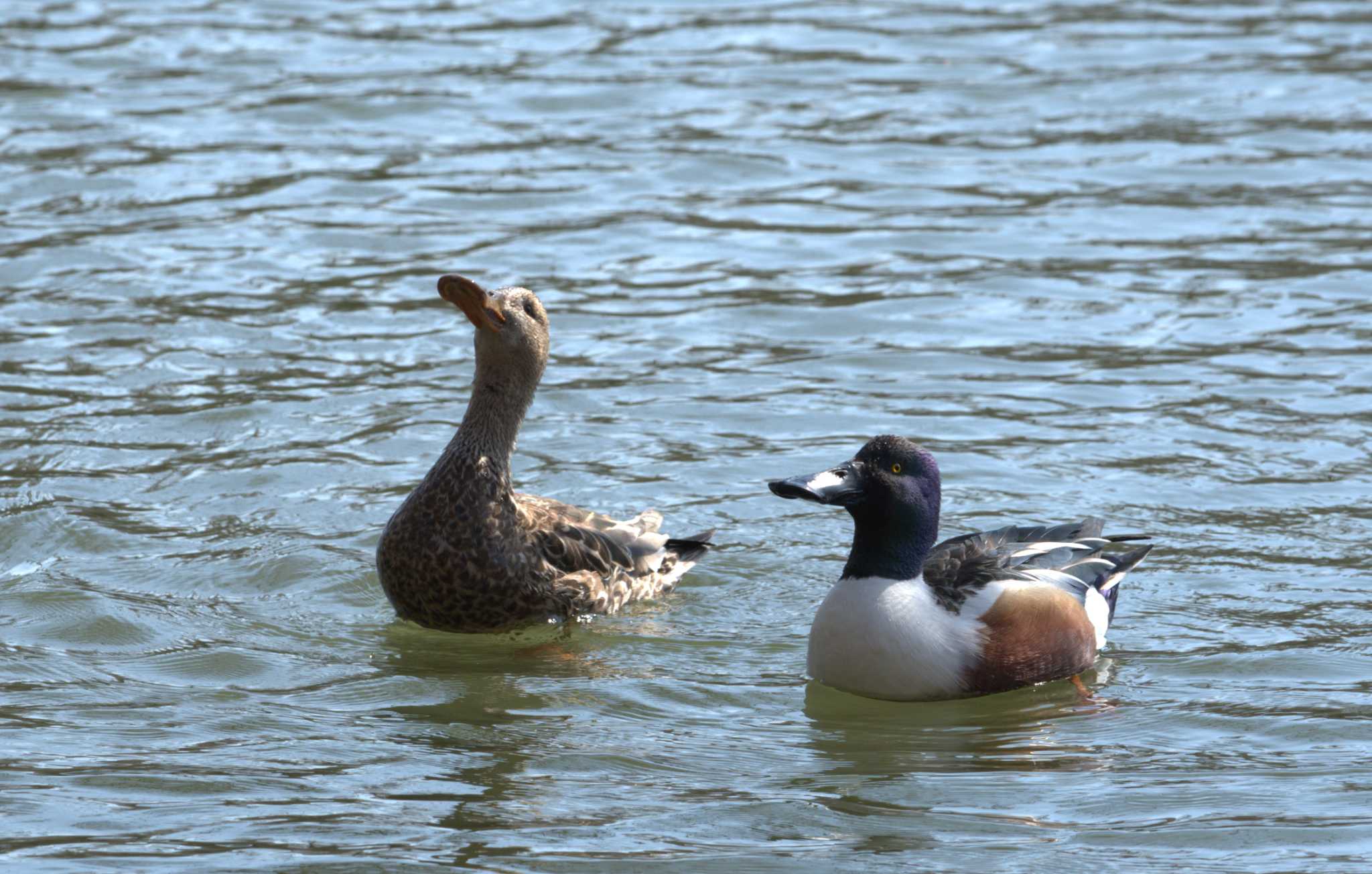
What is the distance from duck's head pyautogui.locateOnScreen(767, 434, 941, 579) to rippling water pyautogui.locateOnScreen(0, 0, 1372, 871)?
671 millimetres

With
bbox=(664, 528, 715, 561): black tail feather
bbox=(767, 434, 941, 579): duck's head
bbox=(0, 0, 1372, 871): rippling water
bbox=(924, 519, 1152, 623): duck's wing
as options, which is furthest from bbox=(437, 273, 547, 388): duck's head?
bbox=(924, 519, 1152, 623): duck's wing

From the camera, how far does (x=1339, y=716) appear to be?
29.0ft

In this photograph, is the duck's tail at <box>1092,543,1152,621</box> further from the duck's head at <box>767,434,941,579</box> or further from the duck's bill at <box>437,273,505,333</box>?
the duck's bill at <box>437,273,505,333</box>

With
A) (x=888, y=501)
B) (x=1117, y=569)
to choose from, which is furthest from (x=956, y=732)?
(x=1117, y=569)

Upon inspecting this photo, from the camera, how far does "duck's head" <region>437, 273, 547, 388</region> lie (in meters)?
10.1

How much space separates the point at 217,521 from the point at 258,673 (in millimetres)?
2136

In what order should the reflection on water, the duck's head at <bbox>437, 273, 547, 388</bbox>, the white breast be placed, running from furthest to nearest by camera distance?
the duck's head at <bbox>437, 273, 547, 388</bbox> < the white breast < the reflection on water

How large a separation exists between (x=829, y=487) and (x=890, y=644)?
2.34 feet

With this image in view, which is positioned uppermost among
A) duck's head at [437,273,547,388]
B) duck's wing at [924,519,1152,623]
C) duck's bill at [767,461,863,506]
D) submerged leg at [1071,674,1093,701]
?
duck's head at [437,273,547,388]

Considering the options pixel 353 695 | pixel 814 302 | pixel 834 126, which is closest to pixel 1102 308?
pixel 814 302

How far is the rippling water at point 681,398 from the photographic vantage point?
313 inches

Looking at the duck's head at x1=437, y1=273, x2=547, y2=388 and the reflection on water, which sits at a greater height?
the duck's head at x1=437, y1=273, x2=547, y2=388

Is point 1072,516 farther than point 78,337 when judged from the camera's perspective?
No

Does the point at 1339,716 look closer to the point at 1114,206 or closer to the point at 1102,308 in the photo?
the point at 1102,308
